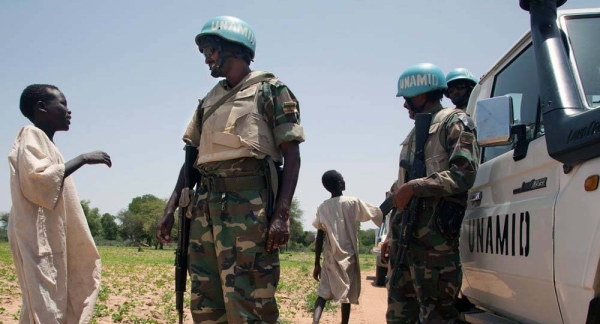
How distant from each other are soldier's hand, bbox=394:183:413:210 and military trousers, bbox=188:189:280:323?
3.06ft

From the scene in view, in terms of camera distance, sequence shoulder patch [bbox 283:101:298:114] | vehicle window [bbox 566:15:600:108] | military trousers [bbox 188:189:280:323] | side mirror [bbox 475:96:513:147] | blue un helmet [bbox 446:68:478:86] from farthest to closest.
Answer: blue un helmet [bbox 446:68:478:86] < shoulder patch [bbox 283:101:298:114] < military trousers [bbox 188:189:280:323] < side mirror [bbox 475:96:513:147] < vehicle window [bbox 566:15:600:108]

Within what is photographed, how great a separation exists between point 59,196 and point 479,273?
2.69 meters

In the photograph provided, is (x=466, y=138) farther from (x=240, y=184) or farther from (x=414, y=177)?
(x=240, y=184)

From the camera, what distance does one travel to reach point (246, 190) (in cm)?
329

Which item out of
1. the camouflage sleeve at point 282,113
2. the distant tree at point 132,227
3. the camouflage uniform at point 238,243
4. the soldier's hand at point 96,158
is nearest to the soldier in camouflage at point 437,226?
the camouflage sleeve at point 282,113

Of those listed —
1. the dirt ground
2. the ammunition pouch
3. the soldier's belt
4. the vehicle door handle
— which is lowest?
the dirt ground

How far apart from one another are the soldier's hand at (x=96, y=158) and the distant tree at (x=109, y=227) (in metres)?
100.0

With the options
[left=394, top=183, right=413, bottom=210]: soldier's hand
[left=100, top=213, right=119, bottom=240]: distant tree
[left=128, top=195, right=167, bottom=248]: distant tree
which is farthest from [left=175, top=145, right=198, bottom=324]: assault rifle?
[left=100, top=213, right=119, bottom=240]: distant tree

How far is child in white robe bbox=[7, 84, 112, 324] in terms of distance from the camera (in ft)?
11.9

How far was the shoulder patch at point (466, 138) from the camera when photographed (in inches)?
144

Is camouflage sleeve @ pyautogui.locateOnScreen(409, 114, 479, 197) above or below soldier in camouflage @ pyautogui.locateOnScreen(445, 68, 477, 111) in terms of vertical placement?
below

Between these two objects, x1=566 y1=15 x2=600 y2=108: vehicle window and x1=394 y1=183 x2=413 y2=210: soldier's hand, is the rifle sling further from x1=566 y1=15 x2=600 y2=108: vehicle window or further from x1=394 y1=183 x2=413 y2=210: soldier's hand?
x1=566 y1=15 x2=600 y2=108: vehicle window

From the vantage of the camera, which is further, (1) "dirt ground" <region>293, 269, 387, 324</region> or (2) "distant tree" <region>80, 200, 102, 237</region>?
(2) "distant tree" <region>80, 200, 102, 237</region>

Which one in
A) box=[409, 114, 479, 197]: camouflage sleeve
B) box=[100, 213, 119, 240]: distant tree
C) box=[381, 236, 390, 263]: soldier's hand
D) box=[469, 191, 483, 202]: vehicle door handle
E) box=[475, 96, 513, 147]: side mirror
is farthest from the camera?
box=[100, 213, 119, 240]: distant tree
